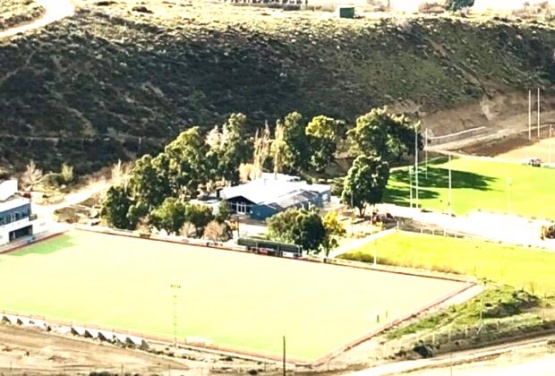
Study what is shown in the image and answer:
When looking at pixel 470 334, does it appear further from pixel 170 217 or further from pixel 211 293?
pixel 170 217

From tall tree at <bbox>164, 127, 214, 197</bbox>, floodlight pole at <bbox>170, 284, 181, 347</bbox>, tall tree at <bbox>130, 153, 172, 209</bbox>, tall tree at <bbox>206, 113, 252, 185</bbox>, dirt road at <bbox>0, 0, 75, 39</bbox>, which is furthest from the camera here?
dirt road at <bbox>0, 0, 75, 39</bbox>

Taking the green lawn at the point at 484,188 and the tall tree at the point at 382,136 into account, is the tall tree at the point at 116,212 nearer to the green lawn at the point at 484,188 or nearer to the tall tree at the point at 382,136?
the green lawn at the point at 484,188

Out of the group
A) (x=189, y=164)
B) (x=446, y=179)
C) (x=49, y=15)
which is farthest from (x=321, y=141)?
(x=49, y=15)

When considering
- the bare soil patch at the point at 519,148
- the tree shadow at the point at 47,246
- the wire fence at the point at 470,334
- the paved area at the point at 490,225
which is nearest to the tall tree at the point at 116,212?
the tree shadow at the point at 47,246

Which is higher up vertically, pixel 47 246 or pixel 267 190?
pixel 267 190

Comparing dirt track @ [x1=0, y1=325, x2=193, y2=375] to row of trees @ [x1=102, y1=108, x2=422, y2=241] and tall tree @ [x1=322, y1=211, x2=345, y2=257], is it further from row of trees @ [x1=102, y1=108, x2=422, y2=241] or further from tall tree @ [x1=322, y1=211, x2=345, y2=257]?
row of trees @ [x1=102, y1=108, x2=422, y2=241]

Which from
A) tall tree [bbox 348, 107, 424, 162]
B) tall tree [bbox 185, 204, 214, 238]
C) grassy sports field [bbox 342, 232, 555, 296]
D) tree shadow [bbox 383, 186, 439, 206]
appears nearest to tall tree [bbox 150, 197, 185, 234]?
tall tree [bbox 185, 204, 214, 238]

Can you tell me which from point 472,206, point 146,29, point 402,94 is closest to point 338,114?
point 402,94
